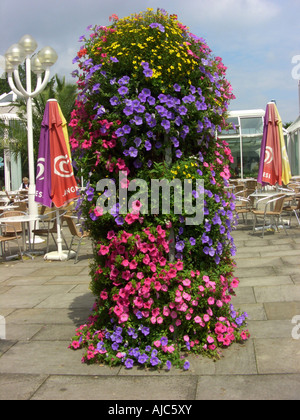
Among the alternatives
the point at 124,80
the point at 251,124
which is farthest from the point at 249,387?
the point at 251,124

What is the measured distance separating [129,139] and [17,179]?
21551mm

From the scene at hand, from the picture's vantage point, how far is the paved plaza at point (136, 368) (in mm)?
2885

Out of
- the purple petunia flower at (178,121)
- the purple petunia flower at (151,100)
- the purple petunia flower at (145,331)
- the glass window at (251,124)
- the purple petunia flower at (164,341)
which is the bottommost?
the purple petunia flower at (164,341)

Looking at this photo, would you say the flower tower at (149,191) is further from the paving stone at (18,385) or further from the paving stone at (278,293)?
the paving stone at (278,293)

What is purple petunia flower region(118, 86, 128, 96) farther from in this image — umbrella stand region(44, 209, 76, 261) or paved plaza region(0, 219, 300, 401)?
umbrella stand region(44, 209, 76, 261)

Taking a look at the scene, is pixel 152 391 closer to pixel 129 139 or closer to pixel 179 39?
pixel 129 139

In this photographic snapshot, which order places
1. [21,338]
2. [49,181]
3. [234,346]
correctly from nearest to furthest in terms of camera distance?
[234,346] → [21,338] → [49,181]

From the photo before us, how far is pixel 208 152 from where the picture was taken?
3.66m

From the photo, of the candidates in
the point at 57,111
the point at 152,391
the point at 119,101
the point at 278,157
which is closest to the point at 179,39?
the point at 119,101

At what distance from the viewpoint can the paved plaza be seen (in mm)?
2885

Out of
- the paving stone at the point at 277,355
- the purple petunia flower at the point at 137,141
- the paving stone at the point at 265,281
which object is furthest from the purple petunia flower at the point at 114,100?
the paving stone at the point at 265,281

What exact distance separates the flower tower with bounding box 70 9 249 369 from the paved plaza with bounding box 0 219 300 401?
16 centimetres

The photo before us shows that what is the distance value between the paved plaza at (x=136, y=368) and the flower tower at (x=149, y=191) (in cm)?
16

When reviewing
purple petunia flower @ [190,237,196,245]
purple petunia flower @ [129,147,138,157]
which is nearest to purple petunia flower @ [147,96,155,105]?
purple petunia flower @ [129,147,138,157]
